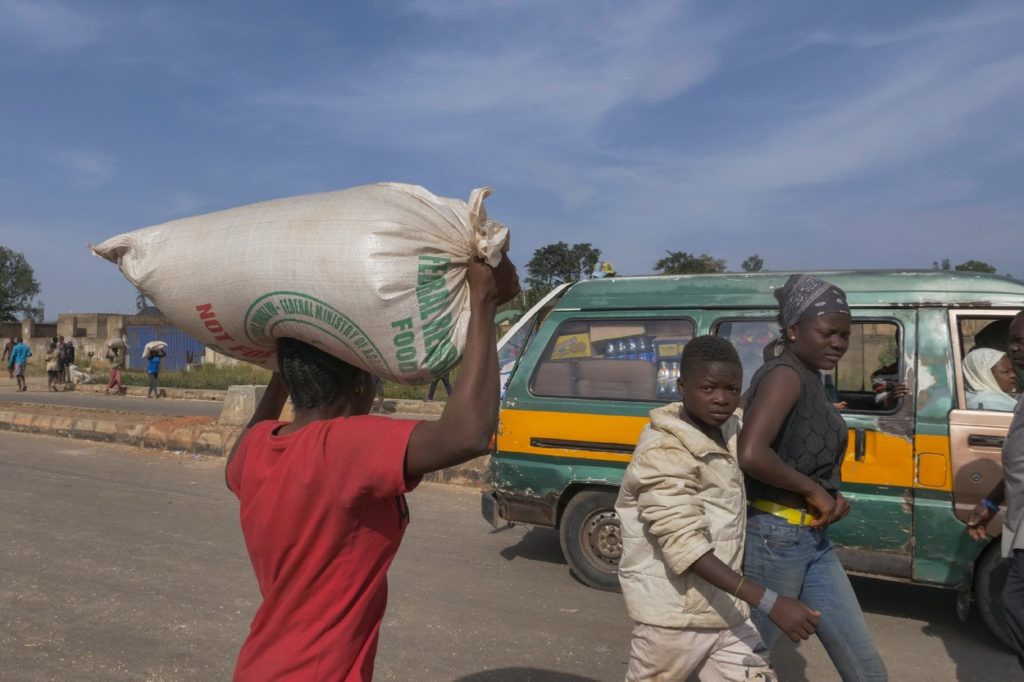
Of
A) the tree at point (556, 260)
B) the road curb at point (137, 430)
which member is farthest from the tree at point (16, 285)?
the road curb at point (137, 430)

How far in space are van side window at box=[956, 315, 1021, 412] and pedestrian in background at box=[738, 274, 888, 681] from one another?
225 centimetres

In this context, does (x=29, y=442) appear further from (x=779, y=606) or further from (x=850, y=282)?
(x=779, y=606)

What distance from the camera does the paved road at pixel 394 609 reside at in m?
4.22

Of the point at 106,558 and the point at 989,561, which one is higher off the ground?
the point at 989,561

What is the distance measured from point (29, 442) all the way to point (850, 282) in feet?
38.1

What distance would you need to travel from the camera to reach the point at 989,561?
4496mm

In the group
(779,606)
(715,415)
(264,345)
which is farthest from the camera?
(715,415)

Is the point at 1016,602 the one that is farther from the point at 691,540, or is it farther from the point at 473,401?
the point at 473,401

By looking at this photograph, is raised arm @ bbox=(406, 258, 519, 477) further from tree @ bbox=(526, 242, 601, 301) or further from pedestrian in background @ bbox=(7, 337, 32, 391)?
tree @ bbox=(526, 242, 601, 301)

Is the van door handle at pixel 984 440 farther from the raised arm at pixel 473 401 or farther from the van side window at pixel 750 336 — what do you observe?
the raised arm at pixel 473 401

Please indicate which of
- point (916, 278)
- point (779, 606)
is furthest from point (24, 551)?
point (916, 278)

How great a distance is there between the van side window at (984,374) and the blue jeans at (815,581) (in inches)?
91.9

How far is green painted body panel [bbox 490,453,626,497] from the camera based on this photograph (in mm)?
5398

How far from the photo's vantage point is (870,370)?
18.7ft
